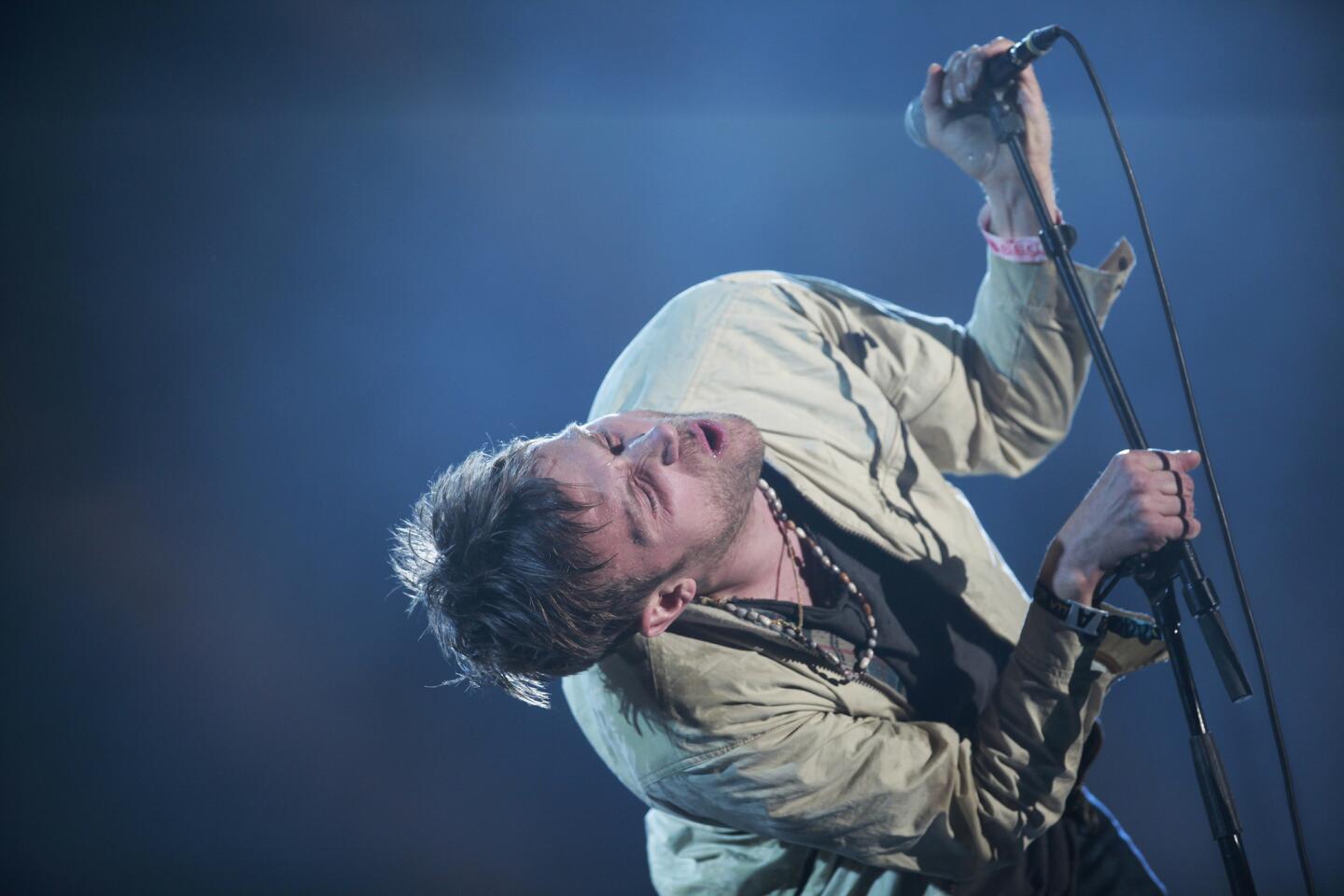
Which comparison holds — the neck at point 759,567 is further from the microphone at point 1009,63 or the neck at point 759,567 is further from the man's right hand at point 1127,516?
the microphone at point 1009,63

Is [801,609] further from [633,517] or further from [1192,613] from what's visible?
[1192,613]

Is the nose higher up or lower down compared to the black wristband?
higher up

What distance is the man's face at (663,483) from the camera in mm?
1446

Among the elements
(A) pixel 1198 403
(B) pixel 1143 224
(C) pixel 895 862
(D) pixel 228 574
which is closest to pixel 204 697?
(D) pixel 228 574

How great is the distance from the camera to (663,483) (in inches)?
57.6

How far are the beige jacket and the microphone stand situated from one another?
167 millimetres

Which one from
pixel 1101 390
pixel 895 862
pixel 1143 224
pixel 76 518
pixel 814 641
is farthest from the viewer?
pixel 1101 390

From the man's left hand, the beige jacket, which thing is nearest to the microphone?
the man's left hand

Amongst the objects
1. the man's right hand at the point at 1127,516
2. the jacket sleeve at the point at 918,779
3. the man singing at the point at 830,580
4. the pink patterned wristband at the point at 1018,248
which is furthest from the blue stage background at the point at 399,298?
the man's right hand at the point at 1127,516

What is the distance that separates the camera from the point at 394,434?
82.8 inches

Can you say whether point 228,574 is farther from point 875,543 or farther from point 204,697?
point 875,543

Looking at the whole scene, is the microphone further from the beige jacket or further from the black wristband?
the black wristband

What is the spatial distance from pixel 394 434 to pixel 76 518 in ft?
2.30

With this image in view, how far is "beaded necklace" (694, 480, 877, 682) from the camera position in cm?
150
